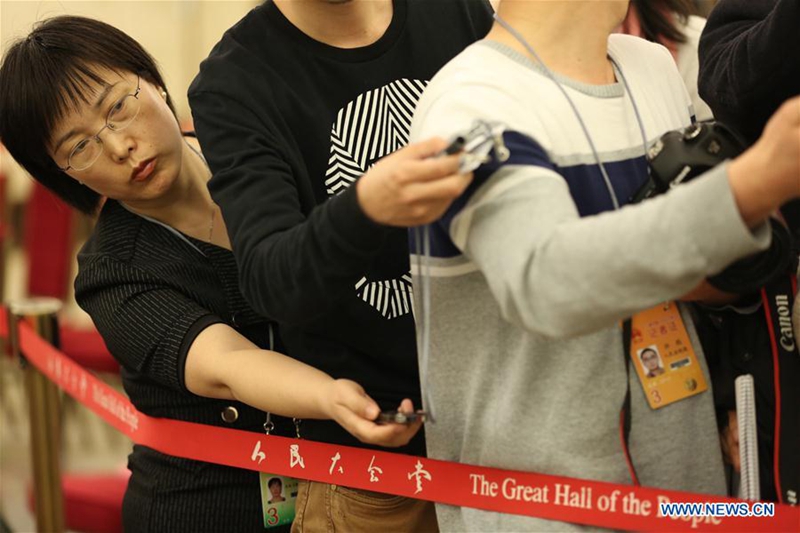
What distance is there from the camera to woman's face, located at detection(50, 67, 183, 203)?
6.46 feet

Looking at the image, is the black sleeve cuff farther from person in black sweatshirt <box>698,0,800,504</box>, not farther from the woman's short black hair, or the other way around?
person in black sweatshirt <box>698,0,800,504</box>

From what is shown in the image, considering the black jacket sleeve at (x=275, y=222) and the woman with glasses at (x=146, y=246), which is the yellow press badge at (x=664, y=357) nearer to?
the black jacket sleeve at (x=275, y=222)

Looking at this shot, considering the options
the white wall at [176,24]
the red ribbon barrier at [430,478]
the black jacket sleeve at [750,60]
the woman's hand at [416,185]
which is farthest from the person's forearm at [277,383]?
the white wall at [176,24]

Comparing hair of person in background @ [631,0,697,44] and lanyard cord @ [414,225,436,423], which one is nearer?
lanyard cord @ [414,225,436,423]

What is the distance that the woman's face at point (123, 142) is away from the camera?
1.97 m

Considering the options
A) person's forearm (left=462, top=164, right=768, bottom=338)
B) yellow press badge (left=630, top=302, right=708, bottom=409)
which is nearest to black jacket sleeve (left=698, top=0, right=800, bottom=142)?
yellow press badge (left=630, top=302, right=708, bottom=409)

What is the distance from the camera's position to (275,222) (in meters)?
1.43

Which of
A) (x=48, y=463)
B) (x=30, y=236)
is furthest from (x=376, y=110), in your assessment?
(x=30, y=236)

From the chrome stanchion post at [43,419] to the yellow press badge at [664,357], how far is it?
1.90 m

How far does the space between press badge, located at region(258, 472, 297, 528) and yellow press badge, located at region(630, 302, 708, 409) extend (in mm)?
865

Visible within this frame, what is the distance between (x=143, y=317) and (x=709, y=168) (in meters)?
1.07

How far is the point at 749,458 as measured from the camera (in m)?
1.42

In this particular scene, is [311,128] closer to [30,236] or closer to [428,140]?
[428,140]

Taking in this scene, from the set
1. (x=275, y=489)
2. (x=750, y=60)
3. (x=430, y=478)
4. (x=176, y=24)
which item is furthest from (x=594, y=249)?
(x=176, y=24)
